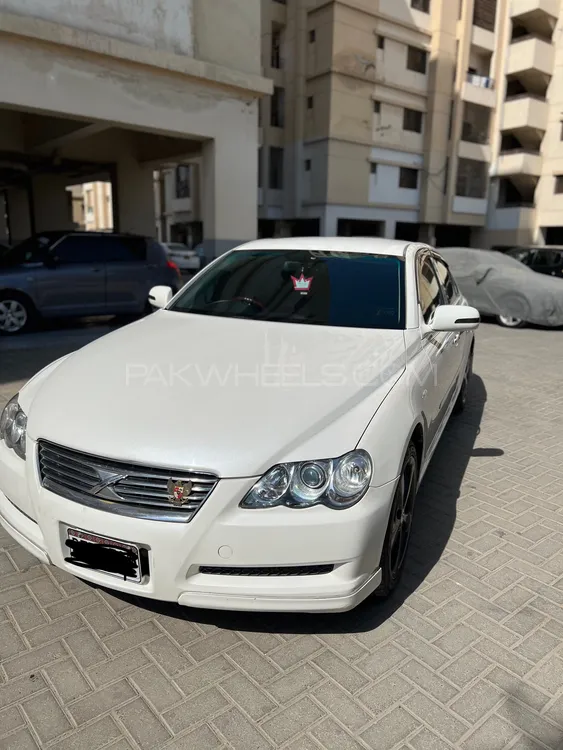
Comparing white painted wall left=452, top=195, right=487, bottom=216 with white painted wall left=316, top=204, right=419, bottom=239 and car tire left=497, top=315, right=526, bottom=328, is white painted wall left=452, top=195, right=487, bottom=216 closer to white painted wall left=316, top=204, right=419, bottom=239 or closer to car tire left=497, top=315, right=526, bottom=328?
white painted wall left=316, top=204, right=419, bottom=239

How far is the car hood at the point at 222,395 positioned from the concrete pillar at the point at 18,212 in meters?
14.0

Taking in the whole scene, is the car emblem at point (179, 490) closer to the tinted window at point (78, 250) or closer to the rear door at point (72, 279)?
the rear door at point (72, 279)

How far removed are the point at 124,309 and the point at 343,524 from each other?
8.29 m

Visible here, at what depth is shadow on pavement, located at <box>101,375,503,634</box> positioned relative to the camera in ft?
8.02

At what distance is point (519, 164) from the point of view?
2978 centimetres

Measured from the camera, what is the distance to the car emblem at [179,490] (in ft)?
6.68

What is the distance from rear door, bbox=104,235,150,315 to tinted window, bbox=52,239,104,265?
0.49 feet

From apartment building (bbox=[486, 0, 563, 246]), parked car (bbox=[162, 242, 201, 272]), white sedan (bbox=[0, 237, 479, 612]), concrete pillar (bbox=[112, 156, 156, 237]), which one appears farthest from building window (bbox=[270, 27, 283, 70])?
white sedan (bbox=[0, 237, 479, 612])

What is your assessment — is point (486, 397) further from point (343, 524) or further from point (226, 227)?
point (226, 227)

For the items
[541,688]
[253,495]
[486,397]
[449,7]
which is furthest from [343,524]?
[449,7]

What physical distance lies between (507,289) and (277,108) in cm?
2054

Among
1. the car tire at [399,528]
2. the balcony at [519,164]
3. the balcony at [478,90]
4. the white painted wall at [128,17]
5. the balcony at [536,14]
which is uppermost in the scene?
the balcony at [536,14]

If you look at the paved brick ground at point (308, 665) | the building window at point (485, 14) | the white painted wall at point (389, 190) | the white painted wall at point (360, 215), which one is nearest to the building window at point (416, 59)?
the building window at point (485, 14)

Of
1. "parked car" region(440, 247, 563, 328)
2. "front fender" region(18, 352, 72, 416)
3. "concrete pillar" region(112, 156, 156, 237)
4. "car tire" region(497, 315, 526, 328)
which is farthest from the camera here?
"concrete pillar" region(112, 156, 156, 237)
